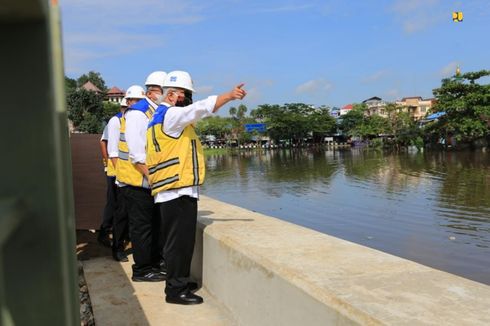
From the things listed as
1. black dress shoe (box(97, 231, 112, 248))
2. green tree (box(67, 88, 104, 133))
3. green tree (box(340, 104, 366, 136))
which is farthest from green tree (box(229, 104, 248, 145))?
black dress shoe (box(97, 231, 112, 248))

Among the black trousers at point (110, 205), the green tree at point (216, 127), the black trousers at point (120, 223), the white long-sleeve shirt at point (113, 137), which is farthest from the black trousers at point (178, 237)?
the green tree at point (216, 127)

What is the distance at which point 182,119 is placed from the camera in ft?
10.3

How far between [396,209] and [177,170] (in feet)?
39.2

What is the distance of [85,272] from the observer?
4.31m

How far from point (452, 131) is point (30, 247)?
163 ft

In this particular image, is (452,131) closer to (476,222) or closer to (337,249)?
(476,222)

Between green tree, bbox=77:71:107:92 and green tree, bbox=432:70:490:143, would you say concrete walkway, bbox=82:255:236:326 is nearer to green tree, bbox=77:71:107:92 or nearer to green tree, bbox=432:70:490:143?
green tree, bbox=432:70:490:143

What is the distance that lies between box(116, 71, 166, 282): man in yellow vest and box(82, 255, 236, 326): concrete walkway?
6.6 inches

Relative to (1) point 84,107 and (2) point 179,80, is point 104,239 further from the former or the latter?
(1) point 84,107

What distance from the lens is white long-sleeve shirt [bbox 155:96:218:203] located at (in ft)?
10.1

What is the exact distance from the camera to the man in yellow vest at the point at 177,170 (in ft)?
10.4

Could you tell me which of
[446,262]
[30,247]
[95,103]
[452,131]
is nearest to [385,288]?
[30,247]

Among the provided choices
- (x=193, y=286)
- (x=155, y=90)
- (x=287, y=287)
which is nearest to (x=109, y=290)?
(x=193, y=286)

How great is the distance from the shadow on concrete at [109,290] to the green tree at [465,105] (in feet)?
140
